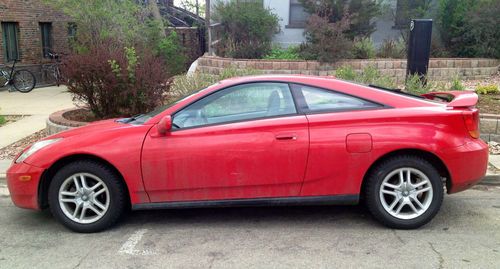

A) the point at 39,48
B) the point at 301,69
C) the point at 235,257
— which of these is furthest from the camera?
the point at 39,48

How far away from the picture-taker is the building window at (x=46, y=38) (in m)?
17.3

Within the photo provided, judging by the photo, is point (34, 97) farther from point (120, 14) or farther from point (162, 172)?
point (162, 172)

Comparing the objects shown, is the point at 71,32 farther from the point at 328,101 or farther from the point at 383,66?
the point at 328,101

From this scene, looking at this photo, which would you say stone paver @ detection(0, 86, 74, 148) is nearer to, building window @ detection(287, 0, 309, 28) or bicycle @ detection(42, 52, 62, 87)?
bicycle @ detection(42, 52, 62, 87)

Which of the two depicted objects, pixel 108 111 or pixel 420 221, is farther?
pixel 108 111

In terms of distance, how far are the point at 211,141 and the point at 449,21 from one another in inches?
490

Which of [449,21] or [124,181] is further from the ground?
[449,21]

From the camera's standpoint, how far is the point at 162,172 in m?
4.32

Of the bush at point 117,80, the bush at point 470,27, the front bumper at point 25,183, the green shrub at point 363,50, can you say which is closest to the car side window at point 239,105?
the front bumper at point 25,183

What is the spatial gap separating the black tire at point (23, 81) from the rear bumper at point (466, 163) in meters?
13.8

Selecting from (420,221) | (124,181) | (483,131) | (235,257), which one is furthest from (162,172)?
(483,131)

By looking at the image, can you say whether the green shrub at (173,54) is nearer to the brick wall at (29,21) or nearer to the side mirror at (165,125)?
the brick wall at (29,21)

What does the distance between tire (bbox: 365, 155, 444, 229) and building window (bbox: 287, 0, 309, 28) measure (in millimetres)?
12054

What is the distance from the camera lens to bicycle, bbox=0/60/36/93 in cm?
1482
